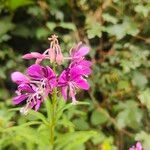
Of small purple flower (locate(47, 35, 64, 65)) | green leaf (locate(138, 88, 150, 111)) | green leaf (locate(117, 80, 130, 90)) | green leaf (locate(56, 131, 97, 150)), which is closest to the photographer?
small purple flower (locate(47, 35, 64, 65))

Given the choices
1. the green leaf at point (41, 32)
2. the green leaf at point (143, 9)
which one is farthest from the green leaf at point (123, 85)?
the green leaf at point (41, 32)

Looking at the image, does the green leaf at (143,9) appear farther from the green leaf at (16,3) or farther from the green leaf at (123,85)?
the green leaf at (16,3)

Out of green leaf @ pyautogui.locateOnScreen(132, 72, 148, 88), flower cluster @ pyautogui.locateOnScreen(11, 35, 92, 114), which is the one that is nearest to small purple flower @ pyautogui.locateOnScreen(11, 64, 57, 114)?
flower cluster @ pyautogui.locateOnScreen(11, 35, 92, 114)

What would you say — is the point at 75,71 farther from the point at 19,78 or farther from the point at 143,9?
the point at 143,9

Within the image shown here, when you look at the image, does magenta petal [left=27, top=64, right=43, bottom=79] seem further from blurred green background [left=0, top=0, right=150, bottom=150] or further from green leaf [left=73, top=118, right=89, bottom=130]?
green leaf [left=73, top=118, right=89, bottom=130]

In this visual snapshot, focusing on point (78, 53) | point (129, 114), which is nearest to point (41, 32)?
point (129, 114)
